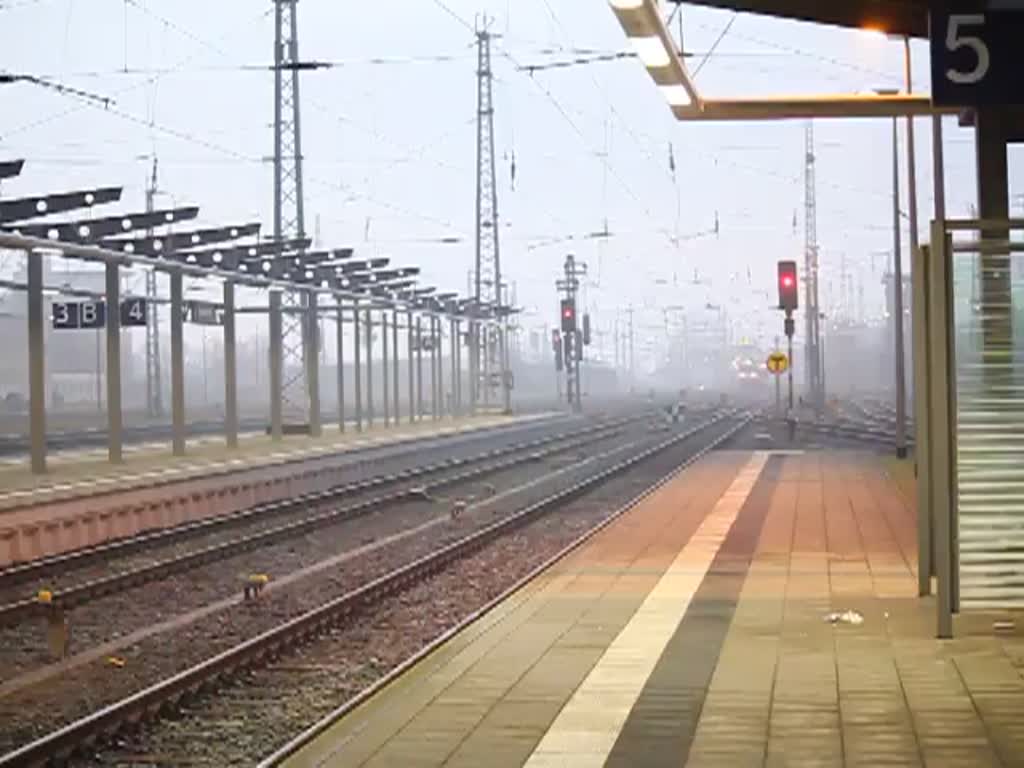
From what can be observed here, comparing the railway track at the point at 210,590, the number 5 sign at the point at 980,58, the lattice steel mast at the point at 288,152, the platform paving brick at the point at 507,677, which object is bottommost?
the railway track at the point at 210,590

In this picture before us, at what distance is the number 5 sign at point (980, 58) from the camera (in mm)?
9438

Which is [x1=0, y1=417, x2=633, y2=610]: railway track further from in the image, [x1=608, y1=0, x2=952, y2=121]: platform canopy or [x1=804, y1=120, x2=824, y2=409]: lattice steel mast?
[x1=804, y1=120, x2=824, y2=409]: lattice steel mast

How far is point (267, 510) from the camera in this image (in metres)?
23.9

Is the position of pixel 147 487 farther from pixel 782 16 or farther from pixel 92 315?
pixel 782 16

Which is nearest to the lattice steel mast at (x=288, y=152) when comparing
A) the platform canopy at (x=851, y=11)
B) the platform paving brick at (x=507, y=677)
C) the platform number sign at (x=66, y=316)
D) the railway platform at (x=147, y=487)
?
the railway platform at (x=147, y=487)

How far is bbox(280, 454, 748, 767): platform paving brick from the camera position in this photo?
24.5 ft

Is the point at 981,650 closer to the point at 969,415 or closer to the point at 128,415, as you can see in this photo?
the point at 969,415

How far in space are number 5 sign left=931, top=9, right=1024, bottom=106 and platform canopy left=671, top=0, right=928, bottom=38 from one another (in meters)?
0.55

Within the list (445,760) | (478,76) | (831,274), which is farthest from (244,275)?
(831,274)

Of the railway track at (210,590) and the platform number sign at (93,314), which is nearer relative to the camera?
the railway track at (210,590)

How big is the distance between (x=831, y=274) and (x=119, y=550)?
98528mm

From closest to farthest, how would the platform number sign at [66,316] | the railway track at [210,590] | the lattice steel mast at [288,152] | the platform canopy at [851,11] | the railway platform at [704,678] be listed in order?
the railway platform at [704,678] → the platform canopy at [851,11] → the railway track at [210,590] → the platform number sign at [66,316] → the lattice steel mast at [288,152]

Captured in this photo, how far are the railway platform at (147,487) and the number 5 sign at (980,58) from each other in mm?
11465

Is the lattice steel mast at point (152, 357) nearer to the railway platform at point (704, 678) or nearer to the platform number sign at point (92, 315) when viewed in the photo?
the platform number sign at point (92, 315)
